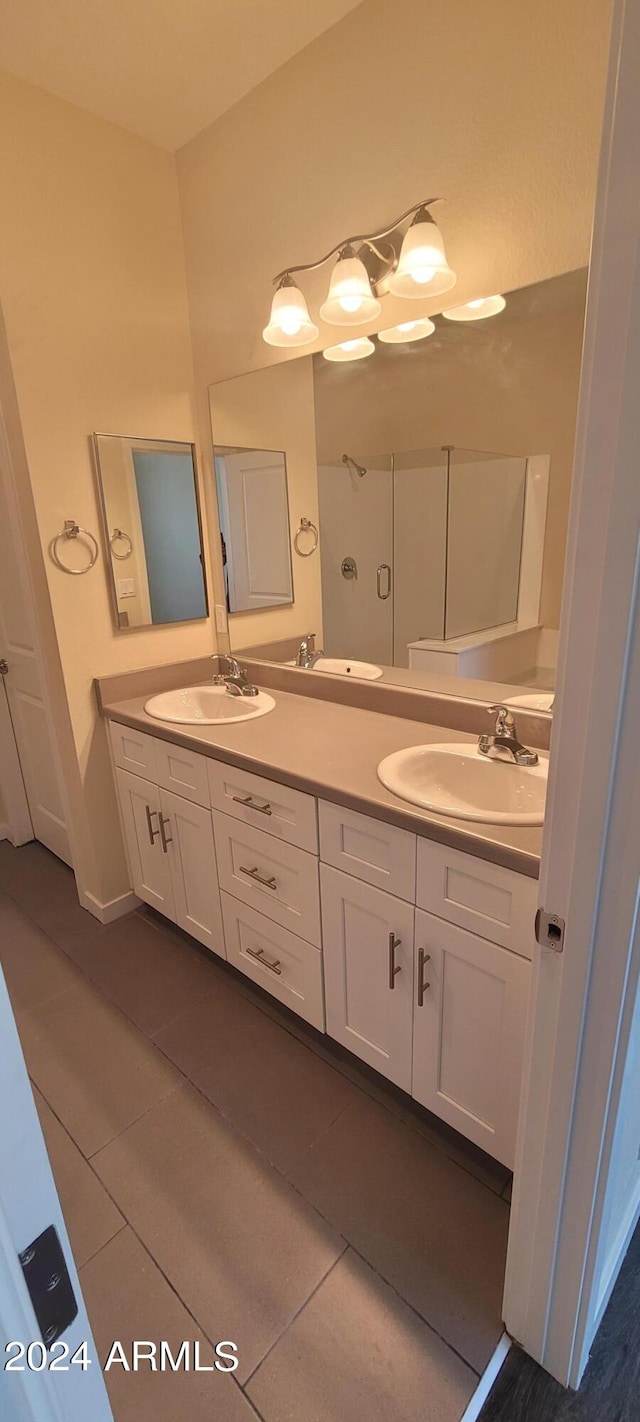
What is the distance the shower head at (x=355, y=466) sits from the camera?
1.77m

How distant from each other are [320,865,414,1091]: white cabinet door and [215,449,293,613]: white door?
1.15 meters

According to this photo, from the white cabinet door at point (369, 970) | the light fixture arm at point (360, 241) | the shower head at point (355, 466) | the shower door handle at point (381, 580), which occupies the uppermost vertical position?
the light fixture arm at point (360, 241)

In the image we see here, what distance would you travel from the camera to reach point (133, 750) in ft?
6.51

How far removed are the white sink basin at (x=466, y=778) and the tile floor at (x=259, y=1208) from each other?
796 mm

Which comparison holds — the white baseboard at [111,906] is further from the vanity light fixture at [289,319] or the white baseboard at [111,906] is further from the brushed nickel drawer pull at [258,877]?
the vanity light fixture at [289,319]

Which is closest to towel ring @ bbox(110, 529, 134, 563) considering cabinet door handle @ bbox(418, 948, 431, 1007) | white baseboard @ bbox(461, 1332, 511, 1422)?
cabinet door handle @ bbox(418, 948, 431, 1007)

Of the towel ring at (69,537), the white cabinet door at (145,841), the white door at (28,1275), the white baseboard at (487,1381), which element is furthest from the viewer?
the white cabinet door at (145,841)

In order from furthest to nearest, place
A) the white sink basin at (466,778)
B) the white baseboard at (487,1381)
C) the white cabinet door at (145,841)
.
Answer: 1. the white cabinet door at (145,841)
2. the white sink basin at (466,778)
3. the white baseboard at (487,1381)

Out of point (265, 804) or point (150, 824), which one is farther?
point (150, 824)

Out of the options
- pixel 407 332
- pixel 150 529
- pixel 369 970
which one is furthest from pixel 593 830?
pixel 150 529

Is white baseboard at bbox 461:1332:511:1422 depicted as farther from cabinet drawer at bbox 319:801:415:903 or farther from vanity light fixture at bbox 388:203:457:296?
vanity light fixture at bbox 388:203:457:296

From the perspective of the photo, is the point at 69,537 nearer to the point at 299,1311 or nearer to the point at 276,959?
the point at 276,959

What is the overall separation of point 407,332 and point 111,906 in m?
2.17

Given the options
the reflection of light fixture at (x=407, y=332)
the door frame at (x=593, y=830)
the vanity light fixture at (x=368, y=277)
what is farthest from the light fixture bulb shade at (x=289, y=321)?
the door frame at (x=593, y=830)
